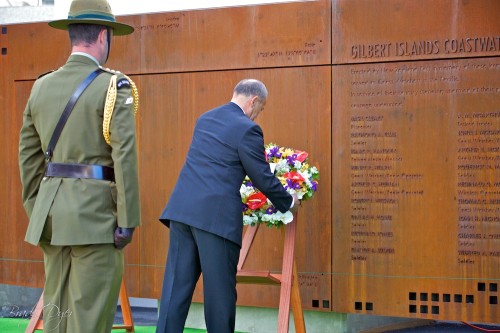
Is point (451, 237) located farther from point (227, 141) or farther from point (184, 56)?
point (184, 56)

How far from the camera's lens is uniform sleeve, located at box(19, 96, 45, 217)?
3871 mm

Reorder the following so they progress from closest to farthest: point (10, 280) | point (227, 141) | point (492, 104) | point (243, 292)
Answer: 1. point (227, 141)
2. point (492, 104)
3. point (243, 292)
4. point (10, 280)

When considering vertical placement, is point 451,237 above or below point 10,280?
above

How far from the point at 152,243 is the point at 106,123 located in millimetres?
2840

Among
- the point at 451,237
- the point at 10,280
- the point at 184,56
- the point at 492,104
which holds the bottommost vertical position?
the point at 10,280

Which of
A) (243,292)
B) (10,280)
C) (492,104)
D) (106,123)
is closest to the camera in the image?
(106,123)

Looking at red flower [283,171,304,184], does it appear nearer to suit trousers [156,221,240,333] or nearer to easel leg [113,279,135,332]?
suit trousers [156,221,240,333]

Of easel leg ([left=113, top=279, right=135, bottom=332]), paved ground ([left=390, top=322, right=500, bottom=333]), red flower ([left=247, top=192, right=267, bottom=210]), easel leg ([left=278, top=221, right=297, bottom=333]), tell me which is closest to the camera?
easel leg ([left=278, top=221, right=297, bottom=333])

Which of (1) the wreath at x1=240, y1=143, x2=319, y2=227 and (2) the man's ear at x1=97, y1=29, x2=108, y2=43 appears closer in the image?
(2) the man's ear at x1=97, y1=29, x2=108, y2=43

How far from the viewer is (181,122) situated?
6273 millimetres

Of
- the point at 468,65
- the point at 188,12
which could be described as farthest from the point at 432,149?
the point at 188,12

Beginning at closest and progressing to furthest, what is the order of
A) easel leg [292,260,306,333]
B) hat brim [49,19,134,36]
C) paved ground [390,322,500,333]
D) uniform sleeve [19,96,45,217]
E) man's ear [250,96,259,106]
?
1. hat brim [49,19,134,36]
2. uniform sleeve [19,96,45,217]
3. man's ear [250,96,259,106]
4. easel leg [292,260,306,333]
5. paved ground [390,322,500,333]

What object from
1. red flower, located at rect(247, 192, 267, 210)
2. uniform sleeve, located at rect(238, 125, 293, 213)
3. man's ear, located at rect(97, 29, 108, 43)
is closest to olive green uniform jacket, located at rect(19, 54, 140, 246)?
man's ear, located at rect(97, 29, 108, 43)

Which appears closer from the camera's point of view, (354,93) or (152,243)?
(354,93)
